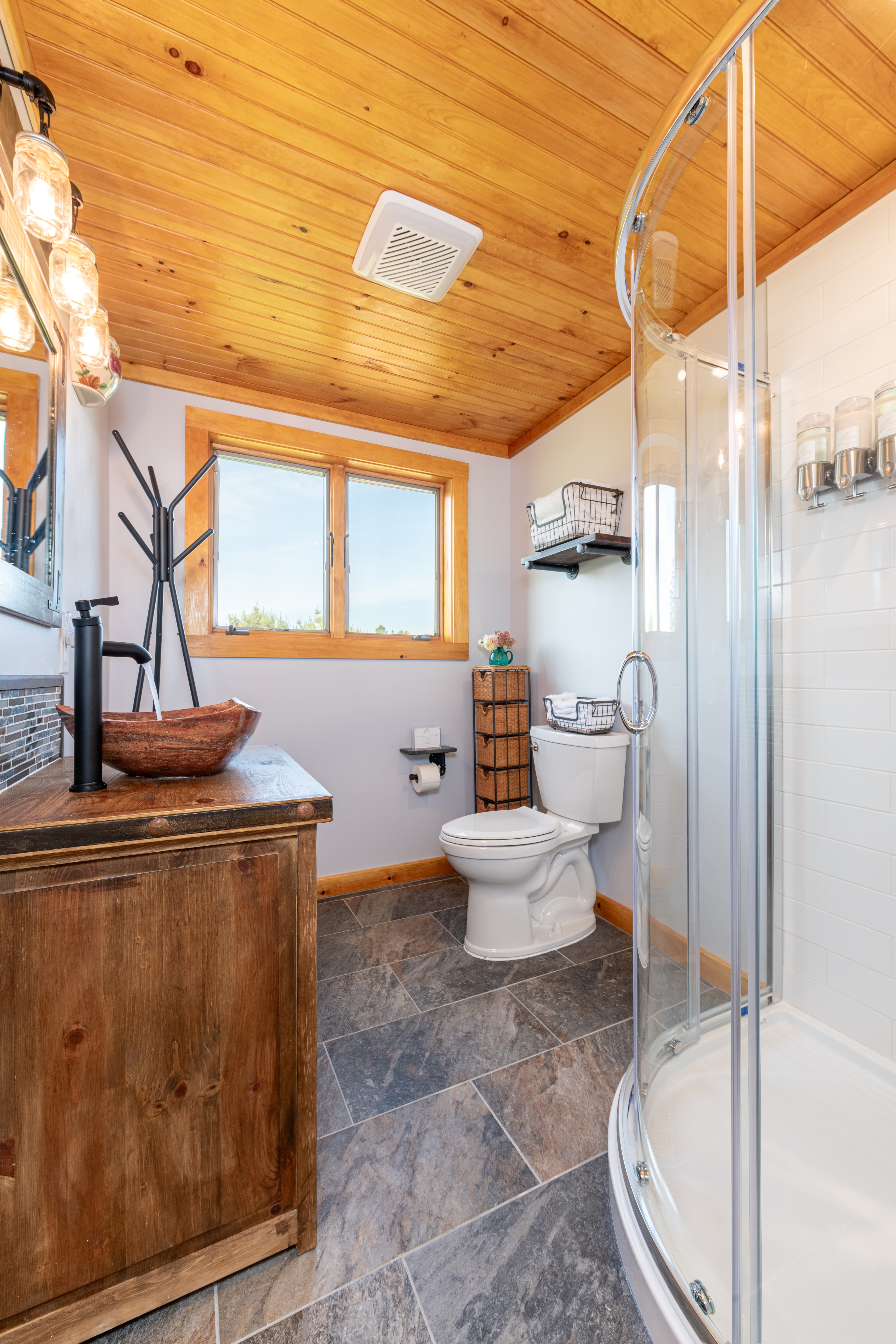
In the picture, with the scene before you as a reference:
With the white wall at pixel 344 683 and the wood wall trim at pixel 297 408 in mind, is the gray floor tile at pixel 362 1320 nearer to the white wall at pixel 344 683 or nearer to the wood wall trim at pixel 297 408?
the white wall at pixel 344 683

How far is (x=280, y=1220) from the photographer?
0.96 m

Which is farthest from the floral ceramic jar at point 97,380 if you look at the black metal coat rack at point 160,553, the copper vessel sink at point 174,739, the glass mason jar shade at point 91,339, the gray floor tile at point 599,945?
the gray floor tile at point 599,945

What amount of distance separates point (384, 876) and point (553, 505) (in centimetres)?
181

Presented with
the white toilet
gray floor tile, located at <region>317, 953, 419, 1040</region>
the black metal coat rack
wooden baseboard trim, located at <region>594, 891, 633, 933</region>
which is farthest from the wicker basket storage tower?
the black metal coat rack

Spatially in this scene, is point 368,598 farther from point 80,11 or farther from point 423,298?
point 80,11

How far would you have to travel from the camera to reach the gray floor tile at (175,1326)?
854 millimetres

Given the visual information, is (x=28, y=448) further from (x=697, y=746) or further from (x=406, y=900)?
(x=406, y=900)

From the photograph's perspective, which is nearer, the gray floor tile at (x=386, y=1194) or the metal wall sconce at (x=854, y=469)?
the gray floor tile at (x=386, y=1194)

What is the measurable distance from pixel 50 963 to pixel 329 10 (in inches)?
67.7

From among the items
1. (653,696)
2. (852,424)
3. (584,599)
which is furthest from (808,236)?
(584,599)

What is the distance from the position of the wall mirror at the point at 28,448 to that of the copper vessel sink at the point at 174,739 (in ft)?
1.05

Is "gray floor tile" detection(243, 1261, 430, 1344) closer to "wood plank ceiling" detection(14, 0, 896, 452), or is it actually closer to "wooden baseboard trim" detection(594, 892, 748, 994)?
"wooden baseboard trim" detection(594, 892, 748, 994)

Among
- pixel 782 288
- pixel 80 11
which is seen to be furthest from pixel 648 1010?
pixel 80 11

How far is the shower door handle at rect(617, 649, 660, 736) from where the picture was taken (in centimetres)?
113
